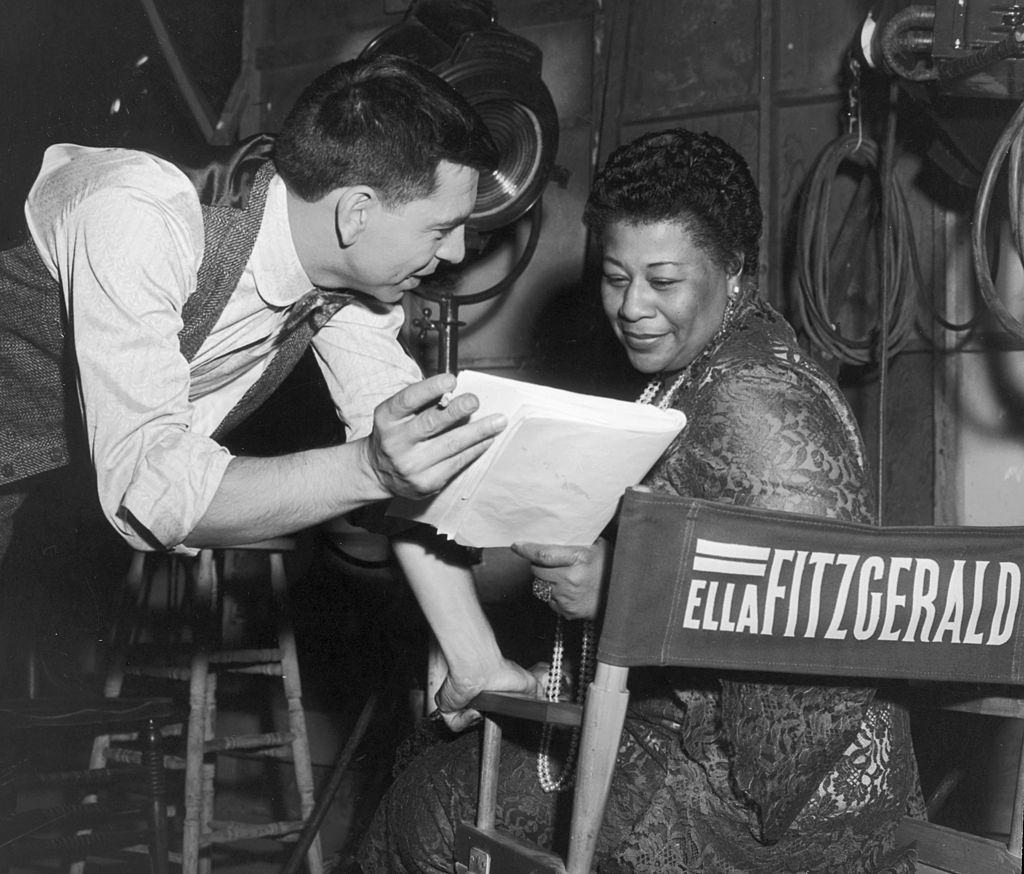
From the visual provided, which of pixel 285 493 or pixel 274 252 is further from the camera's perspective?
pixel 274 252

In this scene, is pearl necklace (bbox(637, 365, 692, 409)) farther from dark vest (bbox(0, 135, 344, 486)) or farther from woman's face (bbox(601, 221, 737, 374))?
dark vest (bbox(0, 135, 344, 486))

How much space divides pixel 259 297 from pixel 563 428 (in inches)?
29.1

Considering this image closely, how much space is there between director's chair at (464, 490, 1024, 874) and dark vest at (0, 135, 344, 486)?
781 mm

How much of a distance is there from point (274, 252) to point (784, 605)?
3.19ft

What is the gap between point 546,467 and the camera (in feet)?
4.17

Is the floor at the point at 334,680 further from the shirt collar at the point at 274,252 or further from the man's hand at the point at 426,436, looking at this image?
the man's hand at the point at 426,436

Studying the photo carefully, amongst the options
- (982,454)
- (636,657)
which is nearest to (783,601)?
(636,657)

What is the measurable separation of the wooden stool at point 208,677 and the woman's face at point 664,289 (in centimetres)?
119

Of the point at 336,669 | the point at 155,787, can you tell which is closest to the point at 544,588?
the point at 155,787

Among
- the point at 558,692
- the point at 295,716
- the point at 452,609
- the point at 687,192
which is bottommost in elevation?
the point at 295,716

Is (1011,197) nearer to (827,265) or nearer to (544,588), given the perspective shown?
(827,265)

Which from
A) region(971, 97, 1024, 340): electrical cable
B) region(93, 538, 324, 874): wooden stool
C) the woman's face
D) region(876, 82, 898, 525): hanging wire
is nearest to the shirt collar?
the woman's face

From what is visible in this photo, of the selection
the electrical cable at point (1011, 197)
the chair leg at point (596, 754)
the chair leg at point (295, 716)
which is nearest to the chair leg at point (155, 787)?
the chair leg at point (295, 716)

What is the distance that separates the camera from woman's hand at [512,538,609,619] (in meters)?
1.45
